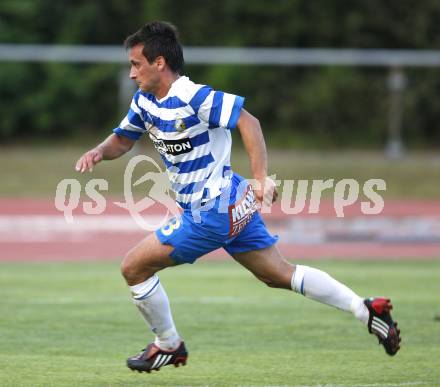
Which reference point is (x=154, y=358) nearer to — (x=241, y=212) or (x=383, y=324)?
(x=241, y=212)

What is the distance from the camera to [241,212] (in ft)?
19.7

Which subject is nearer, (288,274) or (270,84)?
(288,274)

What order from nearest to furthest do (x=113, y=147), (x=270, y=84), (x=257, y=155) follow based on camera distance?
1. (x=257, y=155)
2. (x=113, y=147)
3. (x=270, y=84)

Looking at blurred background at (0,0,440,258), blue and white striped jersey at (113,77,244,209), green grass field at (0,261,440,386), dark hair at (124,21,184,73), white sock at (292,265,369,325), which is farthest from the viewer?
blurred background at (0,0,440,258)

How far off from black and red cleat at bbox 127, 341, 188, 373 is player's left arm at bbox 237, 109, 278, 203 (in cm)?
119

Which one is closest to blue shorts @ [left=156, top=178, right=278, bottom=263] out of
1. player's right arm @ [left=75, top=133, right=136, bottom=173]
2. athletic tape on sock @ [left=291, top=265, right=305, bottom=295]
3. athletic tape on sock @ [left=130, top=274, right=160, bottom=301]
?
athletic tape on sock @ [left=130, top=274, right=160, bottom=301]

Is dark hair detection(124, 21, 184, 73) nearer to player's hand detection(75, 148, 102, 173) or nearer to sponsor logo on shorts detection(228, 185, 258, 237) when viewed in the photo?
Answer: player's hand detection(75, 148, 102, 173)

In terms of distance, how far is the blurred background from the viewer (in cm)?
2072

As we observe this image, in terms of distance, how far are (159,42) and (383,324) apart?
7.38ft

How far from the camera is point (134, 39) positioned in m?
6.01

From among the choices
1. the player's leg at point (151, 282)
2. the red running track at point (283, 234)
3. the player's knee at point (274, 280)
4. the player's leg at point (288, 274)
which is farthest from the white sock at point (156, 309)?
the red running track at point (283, 234)

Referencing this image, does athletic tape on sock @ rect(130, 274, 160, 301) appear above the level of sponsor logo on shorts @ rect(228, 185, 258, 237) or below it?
below

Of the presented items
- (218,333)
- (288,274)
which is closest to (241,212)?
(288,274)

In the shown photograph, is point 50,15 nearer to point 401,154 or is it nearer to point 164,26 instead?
point 401,154
